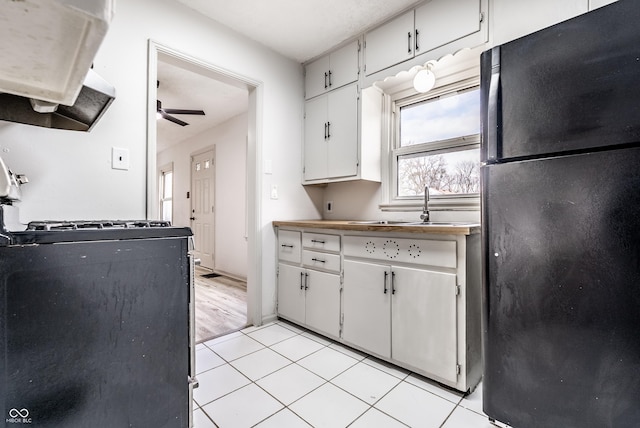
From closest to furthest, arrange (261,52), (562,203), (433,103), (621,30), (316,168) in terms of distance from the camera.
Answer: (621,30) < (562,203) < (433,103) < (261,52) < (316,168)

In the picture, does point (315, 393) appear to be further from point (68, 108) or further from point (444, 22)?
point (444, 22)

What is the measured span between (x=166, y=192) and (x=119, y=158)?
5.32m

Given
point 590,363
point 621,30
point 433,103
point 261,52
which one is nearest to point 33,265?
point 590,363

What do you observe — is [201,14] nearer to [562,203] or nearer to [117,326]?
[117,326]

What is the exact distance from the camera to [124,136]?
68.8 inches

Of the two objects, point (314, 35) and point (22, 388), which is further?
point (314, 35)

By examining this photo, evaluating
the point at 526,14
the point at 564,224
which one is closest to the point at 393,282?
the point at 564,224

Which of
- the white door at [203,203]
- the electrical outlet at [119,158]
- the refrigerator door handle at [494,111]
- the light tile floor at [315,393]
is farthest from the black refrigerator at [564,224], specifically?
the white door at [203,203]

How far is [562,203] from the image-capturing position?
1.08 meters

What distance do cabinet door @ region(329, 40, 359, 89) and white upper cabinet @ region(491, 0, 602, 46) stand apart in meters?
1.05

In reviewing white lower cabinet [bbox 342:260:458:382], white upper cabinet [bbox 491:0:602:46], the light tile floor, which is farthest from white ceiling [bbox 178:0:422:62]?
the light tile floor

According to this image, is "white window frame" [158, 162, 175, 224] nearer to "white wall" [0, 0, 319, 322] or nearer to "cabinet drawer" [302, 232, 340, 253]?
"white wall" [0, 0, 319, 322]

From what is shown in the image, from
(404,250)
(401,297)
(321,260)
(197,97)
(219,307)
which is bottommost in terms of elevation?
(219,307)

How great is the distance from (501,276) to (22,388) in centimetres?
164
